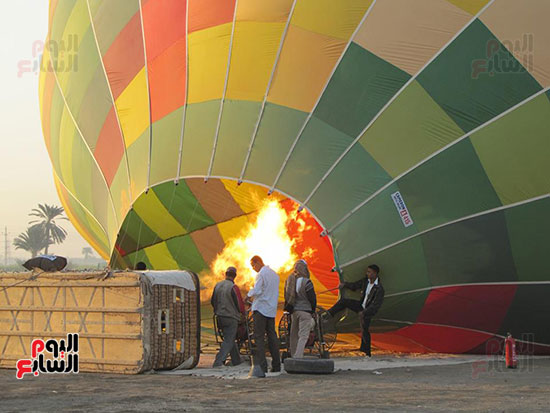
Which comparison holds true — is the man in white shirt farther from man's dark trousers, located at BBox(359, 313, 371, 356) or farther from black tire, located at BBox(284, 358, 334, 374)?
man's dark trousers, located at BBox(359, 313, 371, 356)

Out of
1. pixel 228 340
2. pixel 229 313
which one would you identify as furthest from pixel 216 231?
pixel 228 340

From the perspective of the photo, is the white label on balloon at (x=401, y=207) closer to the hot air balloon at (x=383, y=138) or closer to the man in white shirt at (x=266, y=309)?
the hot air balloon at (x=383, y=138)

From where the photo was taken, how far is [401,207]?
9.05 metres

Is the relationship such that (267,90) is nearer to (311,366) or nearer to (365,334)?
(365,334)

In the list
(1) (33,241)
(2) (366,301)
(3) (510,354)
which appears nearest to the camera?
(3) (510,354)

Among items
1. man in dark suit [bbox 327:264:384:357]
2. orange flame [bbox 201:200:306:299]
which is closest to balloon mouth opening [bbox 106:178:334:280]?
orange flame [bbox 201:200:306:299]

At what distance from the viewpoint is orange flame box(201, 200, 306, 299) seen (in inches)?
414

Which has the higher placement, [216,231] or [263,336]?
[216,231]

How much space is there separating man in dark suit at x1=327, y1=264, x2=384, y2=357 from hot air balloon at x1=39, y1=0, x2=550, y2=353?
0.33 ft

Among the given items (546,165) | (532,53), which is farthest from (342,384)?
(532,53)

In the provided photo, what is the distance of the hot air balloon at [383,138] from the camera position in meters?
8.78

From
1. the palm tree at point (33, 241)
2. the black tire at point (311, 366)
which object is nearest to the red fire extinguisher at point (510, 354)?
the black tire at point (311, 366)

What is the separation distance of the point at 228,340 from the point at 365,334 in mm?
1525

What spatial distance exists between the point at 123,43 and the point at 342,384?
5387 millimetres
